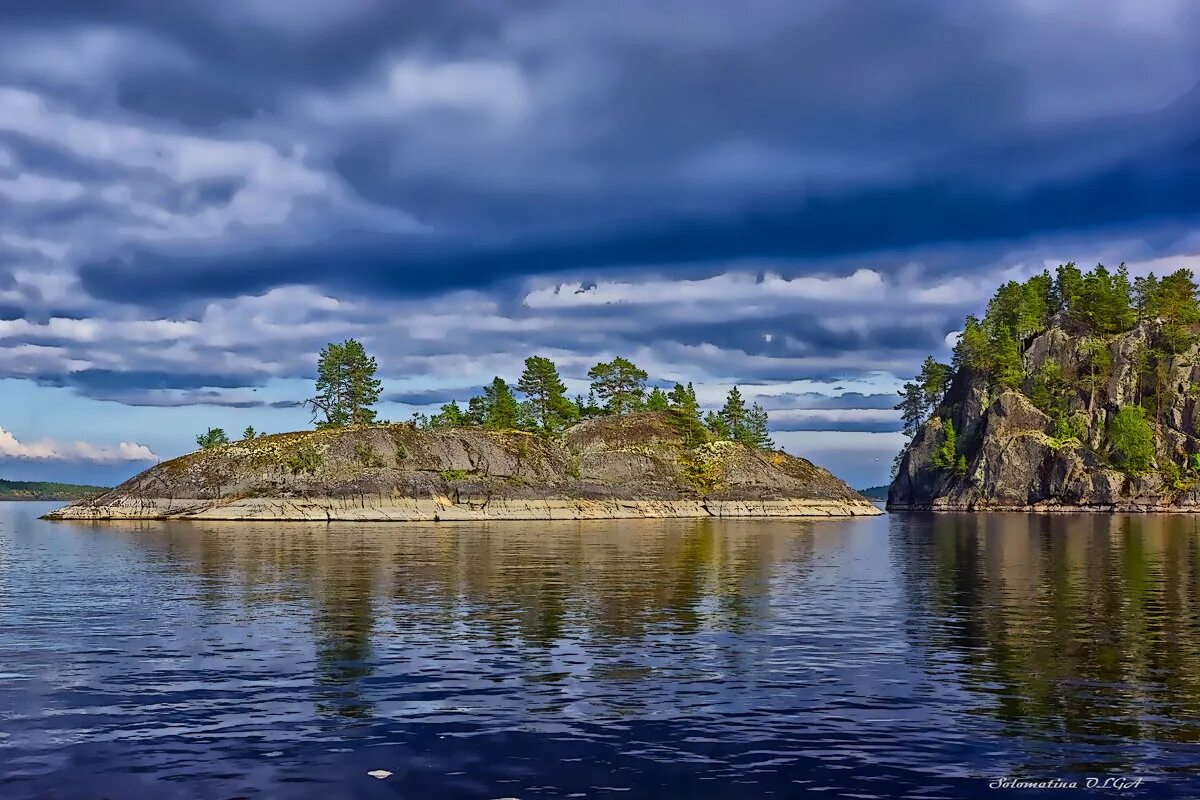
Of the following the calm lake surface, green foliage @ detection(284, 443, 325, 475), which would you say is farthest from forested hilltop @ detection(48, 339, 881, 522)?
the calm lake surface

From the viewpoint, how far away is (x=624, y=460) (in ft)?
605

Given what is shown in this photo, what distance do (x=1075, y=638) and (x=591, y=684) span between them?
63.1ft

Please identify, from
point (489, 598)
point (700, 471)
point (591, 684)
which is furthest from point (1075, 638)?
point (700, 471)

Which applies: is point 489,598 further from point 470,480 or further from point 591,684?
point 470,480

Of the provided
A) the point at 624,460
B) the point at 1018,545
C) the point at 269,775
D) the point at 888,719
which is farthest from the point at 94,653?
the point at 624,460

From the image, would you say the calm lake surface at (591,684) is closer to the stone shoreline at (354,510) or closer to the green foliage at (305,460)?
the stone shoreline at (354,510)

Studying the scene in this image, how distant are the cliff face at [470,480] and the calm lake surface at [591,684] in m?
98.9

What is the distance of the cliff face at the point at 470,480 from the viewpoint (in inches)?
5994

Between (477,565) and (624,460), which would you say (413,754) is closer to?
(477,565)

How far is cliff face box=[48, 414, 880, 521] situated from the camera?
152250mm

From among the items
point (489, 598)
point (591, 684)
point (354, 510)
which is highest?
point (591, 684)

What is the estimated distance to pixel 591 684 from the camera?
2588 cm

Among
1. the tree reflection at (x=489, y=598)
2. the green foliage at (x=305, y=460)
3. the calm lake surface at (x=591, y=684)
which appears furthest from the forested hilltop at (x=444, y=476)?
the calm lake surface at (x=591, y=684)

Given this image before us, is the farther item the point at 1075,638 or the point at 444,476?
the point at 444,476
